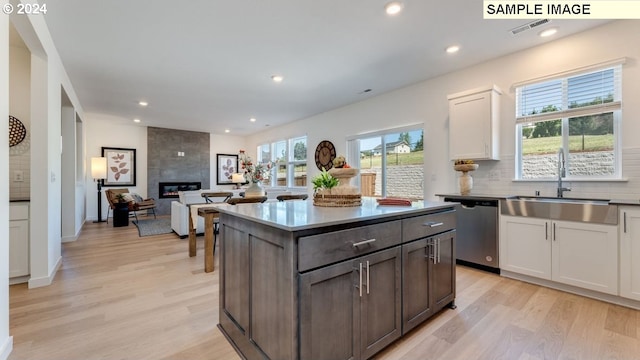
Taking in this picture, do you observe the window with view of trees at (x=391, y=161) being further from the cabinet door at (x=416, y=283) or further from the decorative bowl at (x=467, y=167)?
the cabinet door at (x=416, y=283)

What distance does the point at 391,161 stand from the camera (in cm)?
498

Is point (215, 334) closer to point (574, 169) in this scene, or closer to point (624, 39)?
point (574, 169)

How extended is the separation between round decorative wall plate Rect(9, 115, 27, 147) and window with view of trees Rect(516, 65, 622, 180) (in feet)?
19.7

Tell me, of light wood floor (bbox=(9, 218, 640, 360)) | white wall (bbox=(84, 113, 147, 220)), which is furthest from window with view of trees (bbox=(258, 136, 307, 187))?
light wood floor (bbox=(9, 218, 640, 360))

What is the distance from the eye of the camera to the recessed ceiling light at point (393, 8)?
237cm

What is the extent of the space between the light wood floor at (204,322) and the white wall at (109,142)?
198 inches

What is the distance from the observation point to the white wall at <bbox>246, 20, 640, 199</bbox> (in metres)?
2.66

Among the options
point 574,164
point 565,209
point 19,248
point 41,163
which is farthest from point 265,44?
point 574,164

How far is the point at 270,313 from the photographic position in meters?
1.45

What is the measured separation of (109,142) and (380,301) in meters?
8.64
